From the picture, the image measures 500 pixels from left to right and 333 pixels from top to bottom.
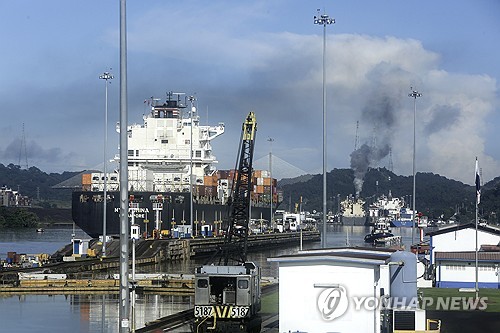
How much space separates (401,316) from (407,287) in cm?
181

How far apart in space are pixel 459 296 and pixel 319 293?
66.9 ft

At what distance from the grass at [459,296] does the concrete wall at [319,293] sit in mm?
12968

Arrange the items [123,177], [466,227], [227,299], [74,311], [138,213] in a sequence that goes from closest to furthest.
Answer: [123,177]
[227,299]
[74,311]
[466,227]
[138,213]

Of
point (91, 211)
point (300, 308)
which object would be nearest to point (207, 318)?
point (300, 308)

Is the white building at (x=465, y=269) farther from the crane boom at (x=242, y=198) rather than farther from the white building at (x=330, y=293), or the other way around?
the white building at (x=330, y=293)

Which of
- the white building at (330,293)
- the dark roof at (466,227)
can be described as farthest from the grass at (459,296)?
the white building at (330,293)

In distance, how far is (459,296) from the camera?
1714 inches

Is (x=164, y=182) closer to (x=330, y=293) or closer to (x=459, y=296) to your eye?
(x=459, y=296)

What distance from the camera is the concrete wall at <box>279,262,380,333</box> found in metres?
24.9

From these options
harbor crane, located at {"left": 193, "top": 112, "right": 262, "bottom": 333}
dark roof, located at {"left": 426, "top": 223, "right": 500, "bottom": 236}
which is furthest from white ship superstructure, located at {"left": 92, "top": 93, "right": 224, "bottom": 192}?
harbor crane, located at {"left": 193, "top": 112, "right": 262, "bottom": 333}

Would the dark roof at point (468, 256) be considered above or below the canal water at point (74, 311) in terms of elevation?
above

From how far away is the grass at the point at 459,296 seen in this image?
1502 inches

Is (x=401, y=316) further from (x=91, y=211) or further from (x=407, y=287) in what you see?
(x=91, y=211)

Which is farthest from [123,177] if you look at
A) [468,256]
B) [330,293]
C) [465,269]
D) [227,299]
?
[465,269]
